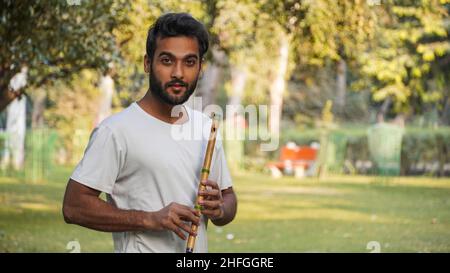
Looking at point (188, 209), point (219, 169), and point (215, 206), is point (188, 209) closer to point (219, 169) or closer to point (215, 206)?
point (215, 206)

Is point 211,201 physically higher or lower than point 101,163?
lower

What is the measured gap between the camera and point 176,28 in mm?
3867

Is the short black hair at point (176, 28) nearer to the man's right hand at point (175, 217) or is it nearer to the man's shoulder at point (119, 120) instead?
Result: the man's shoulder at point (119, 120)

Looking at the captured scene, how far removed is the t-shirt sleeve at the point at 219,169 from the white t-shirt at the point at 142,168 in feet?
0.58

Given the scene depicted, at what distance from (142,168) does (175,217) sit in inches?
10.4

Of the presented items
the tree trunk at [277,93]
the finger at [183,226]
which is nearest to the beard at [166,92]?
the finger at [183,226]

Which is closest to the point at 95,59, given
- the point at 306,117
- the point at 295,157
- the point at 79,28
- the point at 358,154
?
the point at 79,28

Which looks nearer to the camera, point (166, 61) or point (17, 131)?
point (166, 61)

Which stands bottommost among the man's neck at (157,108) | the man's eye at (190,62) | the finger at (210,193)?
the finger at (210,193)

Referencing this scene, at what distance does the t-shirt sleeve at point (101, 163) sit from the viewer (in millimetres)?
3779

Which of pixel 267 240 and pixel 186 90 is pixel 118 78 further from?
pixel 186 90

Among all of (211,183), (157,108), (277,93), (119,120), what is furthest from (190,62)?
(277,93)

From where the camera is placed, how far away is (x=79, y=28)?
1299cm

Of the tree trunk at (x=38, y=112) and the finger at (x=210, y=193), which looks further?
the tree trunk at (x=38, y=112)
